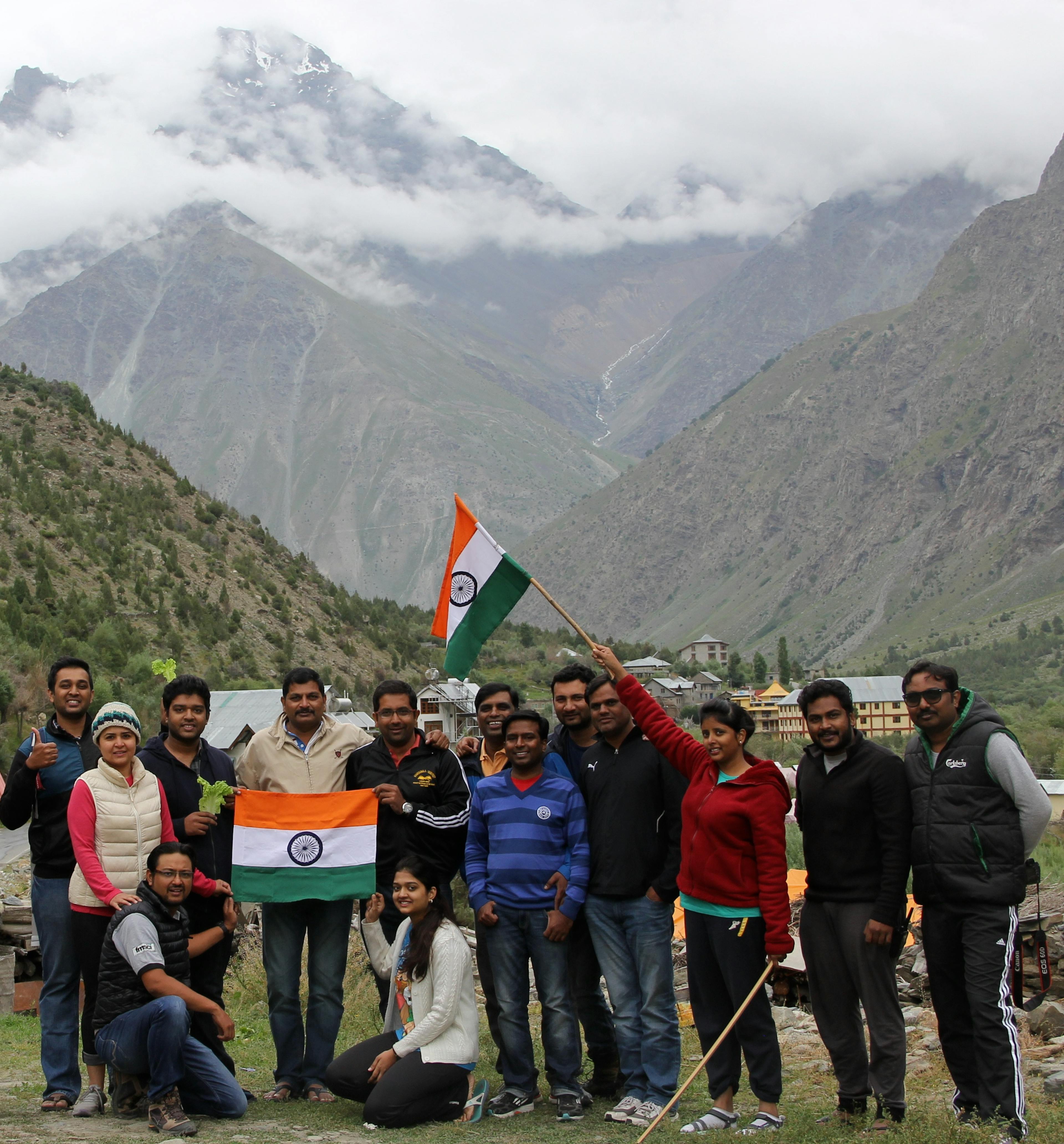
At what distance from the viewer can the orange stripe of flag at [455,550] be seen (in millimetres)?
10297

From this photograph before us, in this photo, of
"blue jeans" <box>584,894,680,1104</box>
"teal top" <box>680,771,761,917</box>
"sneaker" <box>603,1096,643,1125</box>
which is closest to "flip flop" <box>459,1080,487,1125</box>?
"sneaker" <box>603,1096,643,1125</box>

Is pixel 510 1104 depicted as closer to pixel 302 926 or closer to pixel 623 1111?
pixel 623 1111

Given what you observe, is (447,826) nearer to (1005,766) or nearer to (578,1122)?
(578,1122)

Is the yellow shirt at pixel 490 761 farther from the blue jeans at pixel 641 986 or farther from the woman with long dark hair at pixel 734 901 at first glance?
the woman with long dark hair at pixel 734 901

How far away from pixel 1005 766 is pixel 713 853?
69.1 inches

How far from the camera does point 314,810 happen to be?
8500 mm

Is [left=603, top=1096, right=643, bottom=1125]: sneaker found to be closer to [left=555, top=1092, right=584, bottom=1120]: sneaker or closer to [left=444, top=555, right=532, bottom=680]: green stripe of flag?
[left=555, top=1092, right=584, bottom=1120]: sneaker

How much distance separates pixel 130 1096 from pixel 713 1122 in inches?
137

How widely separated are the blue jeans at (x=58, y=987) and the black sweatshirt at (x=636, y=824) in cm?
337

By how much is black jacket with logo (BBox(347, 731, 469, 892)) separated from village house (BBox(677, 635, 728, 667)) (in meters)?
138

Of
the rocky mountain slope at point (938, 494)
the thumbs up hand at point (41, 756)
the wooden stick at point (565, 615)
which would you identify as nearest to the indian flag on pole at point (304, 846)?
the thumbs up hand at point (41, 756)

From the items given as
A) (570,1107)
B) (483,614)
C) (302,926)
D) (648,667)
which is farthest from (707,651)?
(570,1107)

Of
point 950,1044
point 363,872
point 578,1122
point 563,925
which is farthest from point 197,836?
point 950,1044

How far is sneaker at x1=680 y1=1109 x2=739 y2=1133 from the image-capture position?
725 centimetres
